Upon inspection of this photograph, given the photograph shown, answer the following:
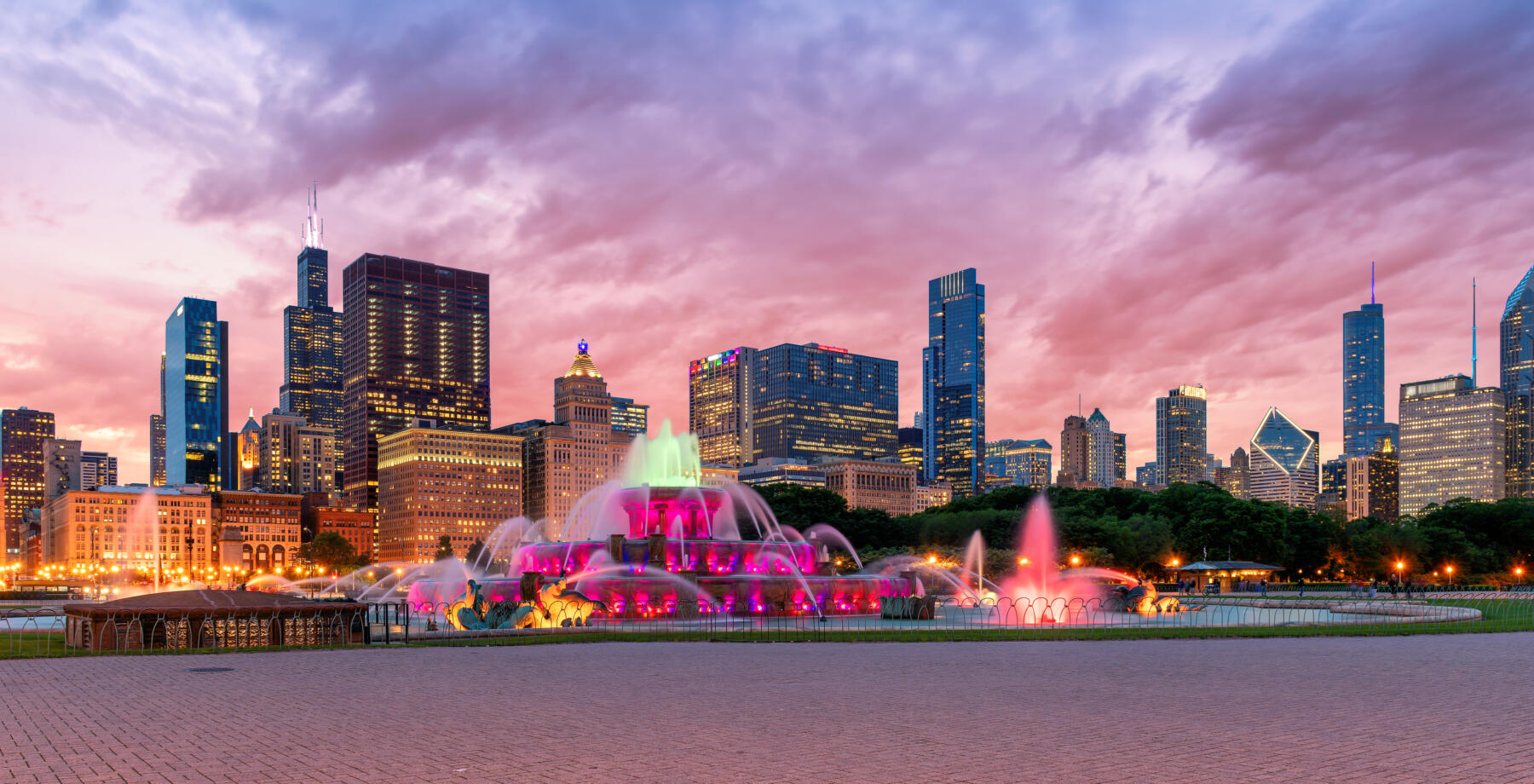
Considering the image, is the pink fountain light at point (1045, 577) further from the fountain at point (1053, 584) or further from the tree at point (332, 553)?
the tree at point (332, 553)

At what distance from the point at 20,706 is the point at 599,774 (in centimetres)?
1209

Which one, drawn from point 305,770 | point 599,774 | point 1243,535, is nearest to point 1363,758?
point 599,774

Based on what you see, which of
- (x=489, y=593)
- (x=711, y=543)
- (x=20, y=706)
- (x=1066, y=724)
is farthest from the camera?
(x=711, y=543)

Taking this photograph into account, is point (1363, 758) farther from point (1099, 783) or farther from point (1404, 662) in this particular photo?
point (1404, 662)

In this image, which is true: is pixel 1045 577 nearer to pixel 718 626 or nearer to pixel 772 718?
pixel 718 626

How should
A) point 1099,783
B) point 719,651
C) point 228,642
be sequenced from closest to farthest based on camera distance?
point 1099,783 < point 719,651 < point 228,642

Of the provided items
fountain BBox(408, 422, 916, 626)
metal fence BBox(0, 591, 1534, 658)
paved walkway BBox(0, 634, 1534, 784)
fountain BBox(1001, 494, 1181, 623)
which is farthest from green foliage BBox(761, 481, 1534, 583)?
paved walkway BBox(0, 634, 1534, 784)

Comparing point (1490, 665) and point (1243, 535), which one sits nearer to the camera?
point (1490, 665)

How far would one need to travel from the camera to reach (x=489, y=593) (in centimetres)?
5091

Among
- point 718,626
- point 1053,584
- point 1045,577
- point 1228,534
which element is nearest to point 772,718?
point 718,626

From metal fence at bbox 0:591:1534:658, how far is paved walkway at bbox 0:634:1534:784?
3.96 m

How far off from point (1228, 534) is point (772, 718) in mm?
99231

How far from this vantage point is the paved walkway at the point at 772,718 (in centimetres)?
1410

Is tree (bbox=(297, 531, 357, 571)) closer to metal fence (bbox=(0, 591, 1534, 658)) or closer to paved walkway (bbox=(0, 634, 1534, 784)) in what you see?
metal fence (bbox=(0, 591, 1534, 658))
